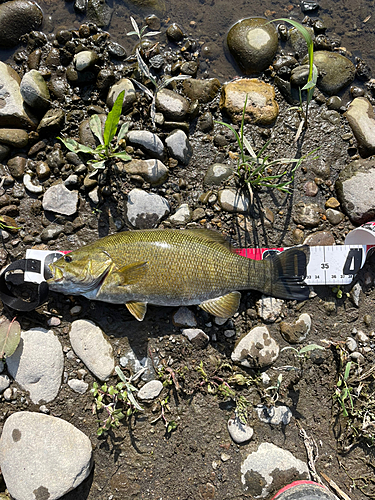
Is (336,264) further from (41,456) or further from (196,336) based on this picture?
(41,456)

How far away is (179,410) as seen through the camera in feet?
15.1

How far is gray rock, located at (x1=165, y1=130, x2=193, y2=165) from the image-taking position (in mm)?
4855

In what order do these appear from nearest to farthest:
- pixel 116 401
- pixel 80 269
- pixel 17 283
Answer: pixel 80 269, pixel 116 401, pixel 17 283

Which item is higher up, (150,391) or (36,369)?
(36,369)

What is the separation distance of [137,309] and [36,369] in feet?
5.70

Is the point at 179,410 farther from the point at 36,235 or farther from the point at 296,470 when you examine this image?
the point at 36,235

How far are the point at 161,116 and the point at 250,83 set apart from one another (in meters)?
1.60

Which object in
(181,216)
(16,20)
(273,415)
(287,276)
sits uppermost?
(16,20)

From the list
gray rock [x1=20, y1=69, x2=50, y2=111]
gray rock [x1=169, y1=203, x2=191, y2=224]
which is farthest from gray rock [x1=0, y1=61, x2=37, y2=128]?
gray rock [x1=169, y1=203, x2=191, y2=224]

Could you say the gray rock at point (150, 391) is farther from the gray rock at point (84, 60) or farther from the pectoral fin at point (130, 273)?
the gray rock at point (84, 60)

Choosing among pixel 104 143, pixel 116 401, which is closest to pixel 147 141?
pixel 104 143

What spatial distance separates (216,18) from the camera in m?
5.37

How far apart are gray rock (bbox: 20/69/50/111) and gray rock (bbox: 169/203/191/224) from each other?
2.64 meters

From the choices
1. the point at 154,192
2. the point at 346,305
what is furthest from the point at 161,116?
the point at 346,305
